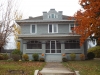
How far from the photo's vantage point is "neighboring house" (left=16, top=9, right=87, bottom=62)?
97.4ft

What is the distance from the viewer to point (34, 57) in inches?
1141

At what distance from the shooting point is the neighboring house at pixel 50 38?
97.4 feet

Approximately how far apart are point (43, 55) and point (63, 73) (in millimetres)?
14914

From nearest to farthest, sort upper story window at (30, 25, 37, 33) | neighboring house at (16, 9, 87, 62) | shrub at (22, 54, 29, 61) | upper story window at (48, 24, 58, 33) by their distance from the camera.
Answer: shrub at (22, 54, 29, 61) → neighboring house at (16, 9, 87, 62) → upper story window at (48, 24, 58, 33) → upper story window at (30, 25, 37, 33)

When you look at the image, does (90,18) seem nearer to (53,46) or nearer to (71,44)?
(71,44)

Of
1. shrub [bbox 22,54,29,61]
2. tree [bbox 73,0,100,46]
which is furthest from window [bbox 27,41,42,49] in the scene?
tree [bbox 73,0,100,46]

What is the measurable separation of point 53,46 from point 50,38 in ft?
4.74

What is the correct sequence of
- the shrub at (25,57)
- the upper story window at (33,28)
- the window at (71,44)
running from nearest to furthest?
the shrub at (25,57) < the window at (71,44) < the upper story window at (33,28)

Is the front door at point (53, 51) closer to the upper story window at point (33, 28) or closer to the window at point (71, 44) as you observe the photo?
the window at point (71, 44)

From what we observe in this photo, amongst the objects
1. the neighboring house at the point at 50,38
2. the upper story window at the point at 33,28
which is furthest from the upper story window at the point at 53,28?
the upper story window at the point at 33,28

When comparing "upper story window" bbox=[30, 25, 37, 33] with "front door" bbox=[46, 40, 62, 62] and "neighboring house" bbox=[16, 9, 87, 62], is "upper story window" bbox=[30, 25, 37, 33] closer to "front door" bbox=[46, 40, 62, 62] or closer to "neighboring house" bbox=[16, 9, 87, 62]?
"neighboring house" bbox=[16, 9, 87, 62]

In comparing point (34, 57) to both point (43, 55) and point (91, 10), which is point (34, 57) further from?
point (91, 10)

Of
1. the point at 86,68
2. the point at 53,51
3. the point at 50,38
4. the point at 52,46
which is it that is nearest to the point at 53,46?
the point at 52,46

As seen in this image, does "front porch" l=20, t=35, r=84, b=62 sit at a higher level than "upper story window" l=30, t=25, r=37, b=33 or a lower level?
lower
